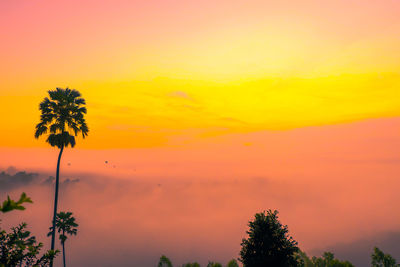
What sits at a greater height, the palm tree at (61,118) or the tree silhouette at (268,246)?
the palm tree at (61,118)

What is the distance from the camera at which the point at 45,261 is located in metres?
13.1

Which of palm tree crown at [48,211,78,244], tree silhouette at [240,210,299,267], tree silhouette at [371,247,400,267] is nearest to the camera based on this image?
tree silhouette at [240,210,299,267]

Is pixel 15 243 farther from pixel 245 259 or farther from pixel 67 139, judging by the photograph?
pixel 67 139

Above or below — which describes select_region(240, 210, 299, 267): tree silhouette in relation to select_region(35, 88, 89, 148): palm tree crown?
below

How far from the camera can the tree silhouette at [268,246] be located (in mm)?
22281

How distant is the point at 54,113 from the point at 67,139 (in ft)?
12.4

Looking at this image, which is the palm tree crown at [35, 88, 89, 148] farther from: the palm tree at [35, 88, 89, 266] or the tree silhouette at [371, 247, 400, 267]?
the tree silhouette at [371, 247, 400, 267]

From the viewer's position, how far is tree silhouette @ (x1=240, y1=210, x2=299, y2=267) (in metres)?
22.3

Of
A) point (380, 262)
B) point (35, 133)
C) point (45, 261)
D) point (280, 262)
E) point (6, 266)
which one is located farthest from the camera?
point (380, 262)

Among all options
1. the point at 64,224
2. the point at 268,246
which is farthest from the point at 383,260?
the point at 64,224

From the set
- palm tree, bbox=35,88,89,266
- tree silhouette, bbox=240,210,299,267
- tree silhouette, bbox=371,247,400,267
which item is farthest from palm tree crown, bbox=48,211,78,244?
tree silhouette, bbox=371,247,400,267

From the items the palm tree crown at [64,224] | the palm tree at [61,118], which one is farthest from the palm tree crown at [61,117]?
the palm tree crown at [64,224]

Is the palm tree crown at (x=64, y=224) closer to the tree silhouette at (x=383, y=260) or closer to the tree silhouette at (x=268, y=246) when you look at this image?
the tree silhouette at (x=268, y=246)

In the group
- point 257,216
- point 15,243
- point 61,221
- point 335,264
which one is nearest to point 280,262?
point 257,216
